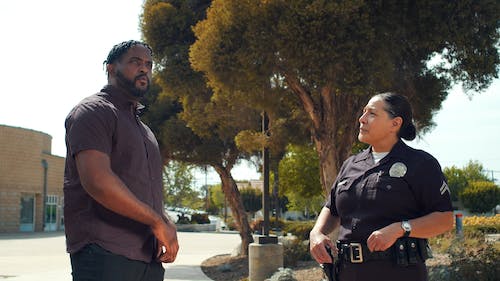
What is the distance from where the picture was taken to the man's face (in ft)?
9.16

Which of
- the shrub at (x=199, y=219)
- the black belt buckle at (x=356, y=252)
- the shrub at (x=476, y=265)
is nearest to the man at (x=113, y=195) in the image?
the black belt buckle at (x=356, y=252)

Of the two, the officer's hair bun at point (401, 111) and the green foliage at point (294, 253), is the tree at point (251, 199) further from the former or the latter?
the officer's hair bun at point (401, 111)

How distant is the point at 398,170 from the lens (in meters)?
3.07

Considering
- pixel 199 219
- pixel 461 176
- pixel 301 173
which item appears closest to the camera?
pixel 301 173

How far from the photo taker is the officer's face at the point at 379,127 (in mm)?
3252

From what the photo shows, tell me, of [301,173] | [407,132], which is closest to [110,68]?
[407,132]

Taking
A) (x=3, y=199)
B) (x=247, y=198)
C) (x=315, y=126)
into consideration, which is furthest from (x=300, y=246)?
(x=247, y=198)

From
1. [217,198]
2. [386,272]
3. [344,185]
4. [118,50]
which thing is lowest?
[386,272]

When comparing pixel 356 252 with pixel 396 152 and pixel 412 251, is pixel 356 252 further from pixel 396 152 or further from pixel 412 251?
pixel 396 152

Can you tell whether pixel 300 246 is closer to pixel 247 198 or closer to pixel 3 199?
pixel 3 199

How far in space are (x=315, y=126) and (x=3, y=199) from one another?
3069 cm

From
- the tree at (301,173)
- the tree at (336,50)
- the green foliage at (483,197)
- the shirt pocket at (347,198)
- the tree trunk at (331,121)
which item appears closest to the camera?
the shirt pocket at (347,198)

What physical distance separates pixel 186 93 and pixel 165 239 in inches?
473

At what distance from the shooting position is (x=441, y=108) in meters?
12.4
